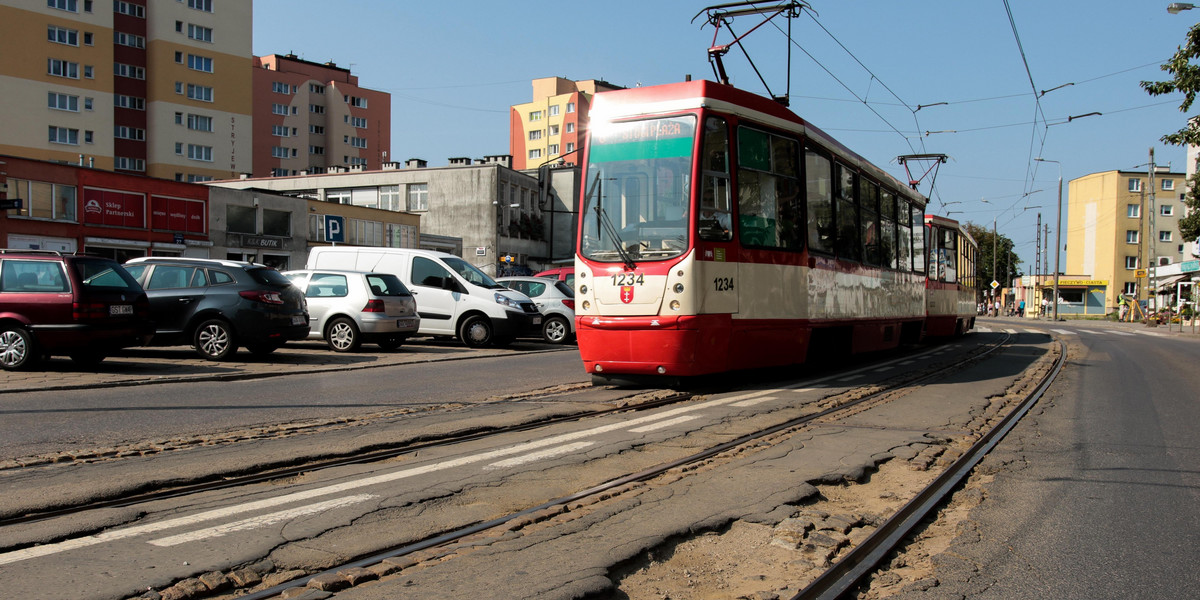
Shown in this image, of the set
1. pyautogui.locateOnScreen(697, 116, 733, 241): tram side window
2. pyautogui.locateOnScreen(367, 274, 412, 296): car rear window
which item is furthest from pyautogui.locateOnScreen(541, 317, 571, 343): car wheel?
pyautogui.locateOnScreen(697, 116, 733, 241): tram side window

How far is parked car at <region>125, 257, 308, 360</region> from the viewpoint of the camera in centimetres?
1362

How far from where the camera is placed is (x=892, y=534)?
15.1ft

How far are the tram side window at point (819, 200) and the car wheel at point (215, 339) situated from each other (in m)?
8.79

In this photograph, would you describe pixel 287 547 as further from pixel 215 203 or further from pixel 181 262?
pixel 215 203

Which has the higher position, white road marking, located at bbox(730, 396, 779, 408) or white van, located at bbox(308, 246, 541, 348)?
white van, located at bbox(308, 246, 541, 348)

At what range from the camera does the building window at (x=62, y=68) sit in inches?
2181

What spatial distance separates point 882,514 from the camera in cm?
→ 503

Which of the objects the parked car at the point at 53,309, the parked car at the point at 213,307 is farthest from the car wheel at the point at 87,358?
the parked car at the point at 213,307

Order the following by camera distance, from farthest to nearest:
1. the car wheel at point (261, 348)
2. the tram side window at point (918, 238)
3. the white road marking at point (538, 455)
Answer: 1. the tram side window at point (918, 238)
2. the car wheel at point (261, 348)
3. the white road marking at point (538, 455)

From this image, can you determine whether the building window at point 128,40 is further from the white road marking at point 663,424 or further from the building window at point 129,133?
the white road marking at point 663,424

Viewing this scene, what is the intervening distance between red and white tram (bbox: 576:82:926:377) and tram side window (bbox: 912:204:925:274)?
25.1 ft

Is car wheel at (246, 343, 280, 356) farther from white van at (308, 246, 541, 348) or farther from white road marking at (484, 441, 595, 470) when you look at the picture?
white road marking at (484, 441, 595, 470)

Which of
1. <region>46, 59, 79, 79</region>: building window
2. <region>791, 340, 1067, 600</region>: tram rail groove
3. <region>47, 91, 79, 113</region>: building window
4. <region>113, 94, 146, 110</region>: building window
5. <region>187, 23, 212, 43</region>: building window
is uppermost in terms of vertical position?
<region>187, 23, 212, 43</region>: building window

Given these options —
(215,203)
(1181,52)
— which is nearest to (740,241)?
(1181,52)
